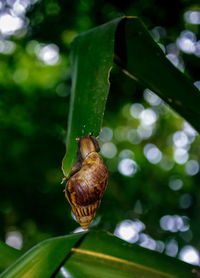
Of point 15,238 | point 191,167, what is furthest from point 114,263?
point 15,238

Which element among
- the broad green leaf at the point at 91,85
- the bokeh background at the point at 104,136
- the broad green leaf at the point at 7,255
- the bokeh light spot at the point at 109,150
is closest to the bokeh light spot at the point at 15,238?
the bokeh background at the point at 104,136

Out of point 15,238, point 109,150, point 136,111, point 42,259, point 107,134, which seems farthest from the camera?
point 15,238

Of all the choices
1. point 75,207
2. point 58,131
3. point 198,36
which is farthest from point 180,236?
point 75,207

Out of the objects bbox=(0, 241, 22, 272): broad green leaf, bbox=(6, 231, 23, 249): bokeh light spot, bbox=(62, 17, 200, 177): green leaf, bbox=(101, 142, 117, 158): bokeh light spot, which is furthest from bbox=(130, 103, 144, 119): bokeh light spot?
bbox=(0, 241, 22, 272): broad green leaf

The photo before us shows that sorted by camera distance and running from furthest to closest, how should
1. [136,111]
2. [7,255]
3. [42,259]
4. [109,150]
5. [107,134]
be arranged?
[109,150] → [107,134] → [136,111] → [7,255] → [42,259]

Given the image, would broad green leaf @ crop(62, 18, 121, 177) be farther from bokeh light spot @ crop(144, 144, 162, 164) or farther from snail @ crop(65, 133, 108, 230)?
bokeh light spot @ crop(144, 144, 162, 164)

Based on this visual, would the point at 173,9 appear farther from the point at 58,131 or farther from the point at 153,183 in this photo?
the point at 153,183

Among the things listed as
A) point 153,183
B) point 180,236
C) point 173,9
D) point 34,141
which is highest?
point 173,9

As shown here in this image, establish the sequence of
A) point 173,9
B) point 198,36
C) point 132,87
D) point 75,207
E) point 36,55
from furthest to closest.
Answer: point 36,55 → point 132,87 → point 198,36 → point 173,9 → point 75,207

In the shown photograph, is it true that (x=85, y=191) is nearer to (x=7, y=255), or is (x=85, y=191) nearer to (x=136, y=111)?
(x=7, y=255)
